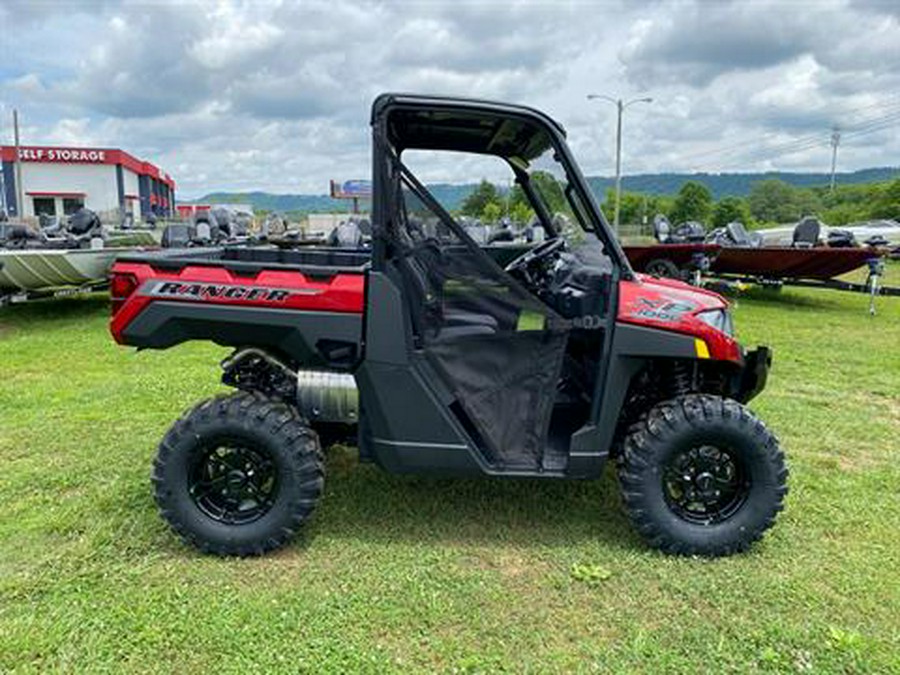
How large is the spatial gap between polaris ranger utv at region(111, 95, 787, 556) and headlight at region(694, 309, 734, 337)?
0.03 feet

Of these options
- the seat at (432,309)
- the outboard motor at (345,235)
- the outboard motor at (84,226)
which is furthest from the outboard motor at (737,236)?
the seat at (432,309)

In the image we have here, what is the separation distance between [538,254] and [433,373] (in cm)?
104

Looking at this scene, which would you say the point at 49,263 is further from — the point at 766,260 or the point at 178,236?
the point at 766,260

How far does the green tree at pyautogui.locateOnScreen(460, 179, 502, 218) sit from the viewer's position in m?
3.55

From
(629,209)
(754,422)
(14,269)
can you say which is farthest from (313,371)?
(629,209)

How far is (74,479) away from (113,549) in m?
1.02

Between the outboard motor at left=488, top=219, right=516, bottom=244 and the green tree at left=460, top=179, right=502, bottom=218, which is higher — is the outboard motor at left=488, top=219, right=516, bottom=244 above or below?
below

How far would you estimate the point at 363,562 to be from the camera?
3205 millimetres

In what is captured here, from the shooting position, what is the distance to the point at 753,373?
358 centimetres

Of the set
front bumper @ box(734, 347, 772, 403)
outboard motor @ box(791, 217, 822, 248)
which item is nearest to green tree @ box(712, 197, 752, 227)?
outboard motor @ box(791, 217, 822, 248)

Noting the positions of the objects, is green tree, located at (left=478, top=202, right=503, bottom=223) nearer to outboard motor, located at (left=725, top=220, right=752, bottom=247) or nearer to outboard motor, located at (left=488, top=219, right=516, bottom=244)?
outboard motor, located at (left=488, top=219, right=516, bottom=244)

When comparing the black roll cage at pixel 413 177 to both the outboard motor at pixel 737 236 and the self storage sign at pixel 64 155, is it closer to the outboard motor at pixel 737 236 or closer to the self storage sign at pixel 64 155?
the outboard motor at pixel 737 236

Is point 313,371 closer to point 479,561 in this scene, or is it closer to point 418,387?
point 418,387

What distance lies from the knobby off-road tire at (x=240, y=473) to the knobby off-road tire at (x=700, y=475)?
1481 mm
